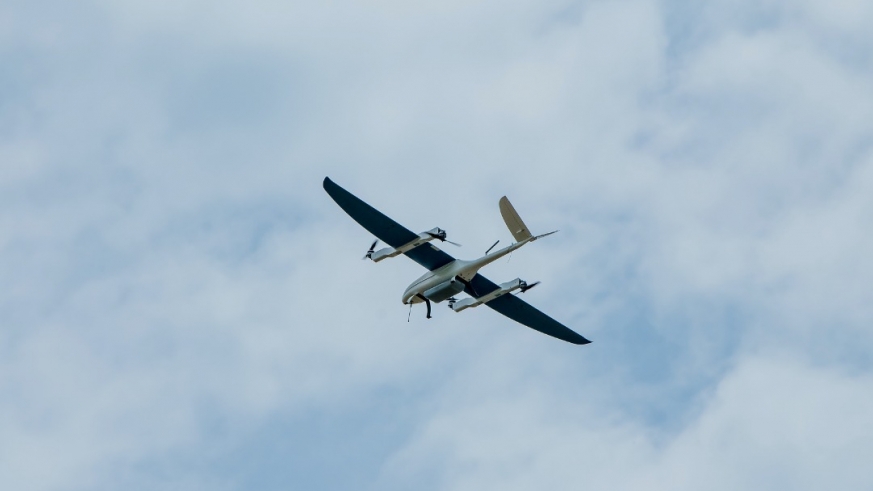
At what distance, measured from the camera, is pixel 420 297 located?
80062 millimetres

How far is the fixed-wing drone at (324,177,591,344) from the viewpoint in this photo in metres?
74.5

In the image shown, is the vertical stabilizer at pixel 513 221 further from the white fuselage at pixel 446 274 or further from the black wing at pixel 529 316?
the black wing at pixel 529 316

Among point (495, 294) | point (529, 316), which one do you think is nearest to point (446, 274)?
point (495, 294)

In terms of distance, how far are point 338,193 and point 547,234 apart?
35.8 ft

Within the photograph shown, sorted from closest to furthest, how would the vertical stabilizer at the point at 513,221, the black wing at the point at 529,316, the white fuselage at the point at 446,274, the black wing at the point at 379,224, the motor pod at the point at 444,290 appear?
1. the black wing at the point at 379,224
2. the vertical stabilizer at the point at 513,221
3. the white fuselage at the point at 446,274
4. the motor pod at the point at 444,290
5. the black wing at the point at 529,316

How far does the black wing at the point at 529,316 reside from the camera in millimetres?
84000

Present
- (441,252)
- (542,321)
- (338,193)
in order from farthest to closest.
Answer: (542,321)
(441,252)
(338,193)

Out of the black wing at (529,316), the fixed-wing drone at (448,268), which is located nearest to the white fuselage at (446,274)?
the fixed-wing drone at (448,268)

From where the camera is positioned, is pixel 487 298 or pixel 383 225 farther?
pixel 487 298

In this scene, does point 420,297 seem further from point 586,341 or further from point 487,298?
point 586,341

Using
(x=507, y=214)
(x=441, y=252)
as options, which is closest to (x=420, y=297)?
(x=441, y=252)

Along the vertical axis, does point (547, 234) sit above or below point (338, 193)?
below

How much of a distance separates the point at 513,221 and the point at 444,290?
6.51 m

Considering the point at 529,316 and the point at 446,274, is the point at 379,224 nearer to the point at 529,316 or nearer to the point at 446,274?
the point at 446,274
